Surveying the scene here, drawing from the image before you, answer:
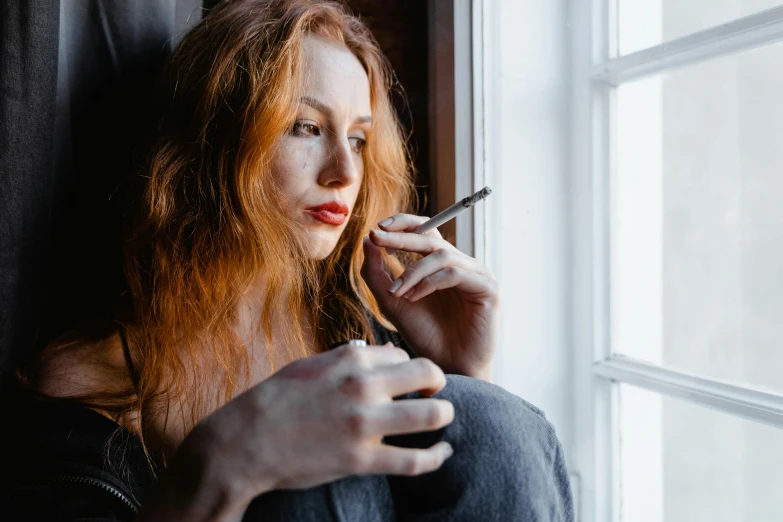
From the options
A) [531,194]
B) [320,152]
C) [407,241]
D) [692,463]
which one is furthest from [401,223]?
[692,463]

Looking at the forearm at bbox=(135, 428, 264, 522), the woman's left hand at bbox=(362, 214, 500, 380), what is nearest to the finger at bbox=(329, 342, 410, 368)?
the forearm at bbox=(135, 428, 264, 522)

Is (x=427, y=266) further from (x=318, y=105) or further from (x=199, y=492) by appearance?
(x=199, y=492)

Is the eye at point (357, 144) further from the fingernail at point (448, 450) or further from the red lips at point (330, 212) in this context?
the fingernail at point (448, 450)

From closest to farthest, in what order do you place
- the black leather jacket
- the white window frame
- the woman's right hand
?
1. the woman's right hand
2. the black leather jacket
3. the white window frame

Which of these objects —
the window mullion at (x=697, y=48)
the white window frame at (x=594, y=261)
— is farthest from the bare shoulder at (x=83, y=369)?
the window mullion at (x=697, y=48)

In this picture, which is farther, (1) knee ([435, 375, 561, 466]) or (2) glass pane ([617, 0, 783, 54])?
(2) glass pane ([617, 0, 783, 54])

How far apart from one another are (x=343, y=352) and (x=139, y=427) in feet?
1.35

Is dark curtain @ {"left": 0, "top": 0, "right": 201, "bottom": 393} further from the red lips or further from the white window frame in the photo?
the white window frame

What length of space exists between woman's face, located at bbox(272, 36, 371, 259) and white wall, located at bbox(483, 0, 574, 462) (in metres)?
0.28

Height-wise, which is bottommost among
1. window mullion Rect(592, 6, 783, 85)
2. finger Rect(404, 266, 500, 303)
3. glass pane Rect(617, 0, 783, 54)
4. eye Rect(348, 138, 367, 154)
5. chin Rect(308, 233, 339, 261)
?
finger Rect(404, 266, 500, 303)

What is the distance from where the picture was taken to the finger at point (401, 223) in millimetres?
849

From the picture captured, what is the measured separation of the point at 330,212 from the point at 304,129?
0.13m

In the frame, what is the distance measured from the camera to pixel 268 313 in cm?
93

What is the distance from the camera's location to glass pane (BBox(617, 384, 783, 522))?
2.61 ft
